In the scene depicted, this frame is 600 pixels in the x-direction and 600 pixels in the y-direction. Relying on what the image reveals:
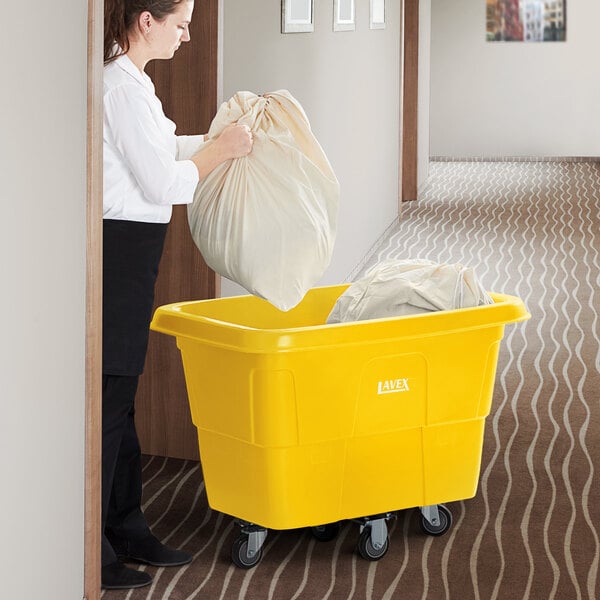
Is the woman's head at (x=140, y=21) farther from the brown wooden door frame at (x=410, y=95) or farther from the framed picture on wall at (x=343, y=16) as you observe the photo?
the brown wooden door frame at (x=410, y=95)

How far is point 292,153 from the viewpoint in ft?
7.80

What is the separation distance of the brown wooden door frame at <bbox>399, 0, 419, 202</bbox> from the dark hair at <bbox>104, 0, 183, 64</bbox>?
6.60 meters

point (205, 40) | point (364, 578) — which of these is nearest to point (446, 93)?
point (205, 40)

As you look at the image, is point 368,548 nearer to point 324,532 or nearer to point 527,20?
point 324,532

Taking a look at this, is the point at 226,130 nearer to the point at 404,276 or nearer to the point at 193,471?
the point at 404,276

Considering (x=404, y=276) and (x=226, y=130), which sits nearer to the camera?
(x=226, y=130)

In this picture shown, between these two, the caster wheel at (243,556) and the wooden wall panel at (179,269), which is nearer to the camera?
the caster wheel at (243,556)

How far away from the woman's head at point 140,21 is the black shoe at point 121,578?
3.94 feet

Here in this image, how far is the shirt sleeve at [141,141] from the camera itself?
2.17 m

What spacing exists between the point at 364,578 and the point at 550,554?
50 centimetres

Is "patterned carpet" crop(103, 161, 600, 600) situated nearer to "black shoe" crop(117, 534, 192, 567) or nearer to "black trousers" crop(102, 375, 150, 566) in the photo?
"black shoe" crop(117, 534, 192, 567)

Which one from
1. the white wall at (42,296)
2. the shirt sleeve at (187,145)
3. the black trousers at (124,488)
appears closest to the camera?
the white wall at (42,296)

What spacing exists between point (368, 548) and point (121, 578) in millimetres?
617

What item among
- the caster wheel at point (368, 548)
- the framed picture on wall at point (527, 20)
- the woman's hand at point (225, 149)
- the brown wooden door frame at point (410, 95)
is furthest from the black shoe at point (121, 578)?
the framed picture on wall at point (527, 20)
